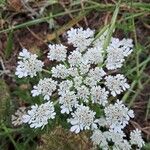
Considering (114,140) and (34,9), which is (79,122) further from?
(34,9)

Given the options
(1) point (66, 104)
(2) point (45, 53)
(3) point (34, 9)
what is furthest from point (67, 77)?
(3) point (34, 9)

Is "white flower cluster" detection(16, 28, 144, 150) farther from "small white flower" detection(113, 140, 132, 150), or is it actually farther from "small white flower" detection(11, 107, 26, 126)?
"small white flower" detection(11, 107, 26, 126)

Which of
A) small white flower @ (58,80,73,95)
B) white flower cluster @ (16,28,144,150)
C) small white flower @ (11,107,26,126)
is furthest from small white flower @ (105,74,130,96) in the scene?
small white flower @ (11,107,26,126)

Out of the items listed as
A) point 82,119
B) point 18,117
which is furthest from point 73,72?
point 18,117

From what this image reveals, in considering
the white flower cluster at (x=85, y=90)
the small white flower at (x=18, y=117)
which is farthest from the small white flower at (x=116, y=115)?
the small white flower at (x=18, y=117)

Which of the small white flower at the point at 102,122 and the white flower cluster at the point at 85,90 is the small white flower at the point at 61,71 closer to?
the white flower cluster at the point at 85,90

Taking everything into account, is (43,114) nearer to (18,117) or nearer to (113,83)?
(113,83)
